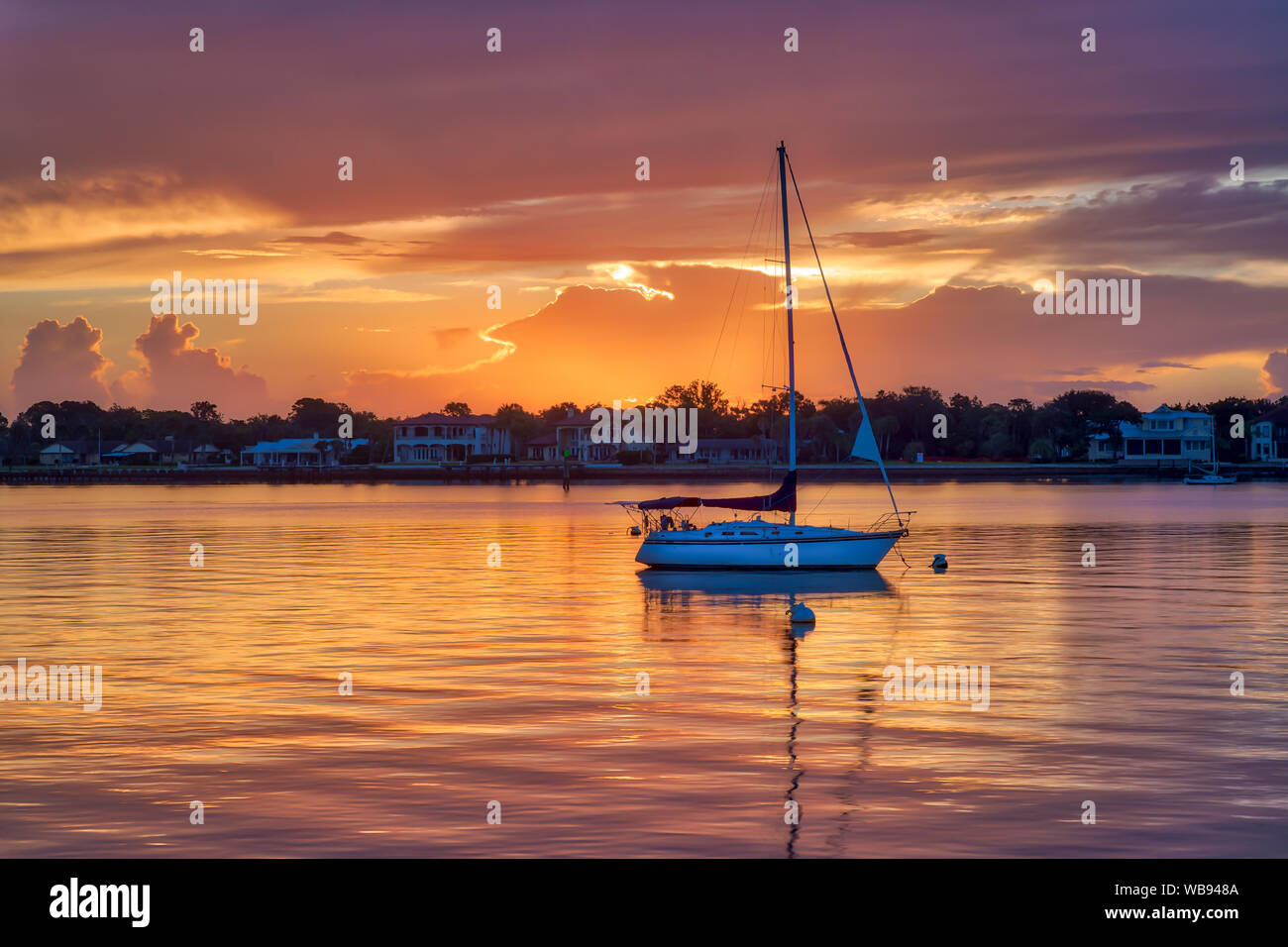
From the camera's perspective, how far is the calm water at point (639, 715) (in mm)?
15938

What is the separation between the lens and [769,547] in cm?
4997

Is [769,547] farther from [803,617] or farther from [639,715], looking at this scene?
[639,715]

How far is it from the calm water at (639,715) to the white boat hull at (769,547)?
3.06 ft

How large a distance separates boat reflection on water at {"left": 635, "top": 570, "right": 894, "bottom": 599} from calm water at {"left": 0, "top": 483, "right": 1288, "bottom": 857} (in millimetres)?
328

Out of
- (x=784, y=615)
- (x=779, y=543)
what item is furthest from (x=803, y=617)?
(x=779, y=543)

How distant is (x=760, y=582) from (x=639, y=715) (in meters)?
27.8

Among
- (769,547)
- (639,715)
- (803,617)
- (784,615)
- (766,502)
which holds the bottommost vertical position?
(639,715)

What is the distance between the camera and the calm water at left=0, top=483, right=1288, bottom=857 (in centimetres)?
1594

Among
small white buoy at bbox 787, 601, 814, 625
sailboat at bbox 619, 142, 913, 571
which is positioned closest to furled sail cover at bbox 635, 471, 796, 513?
sailboat at bbox 619, 142, 913, 571

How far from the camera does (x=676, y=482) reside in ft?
646

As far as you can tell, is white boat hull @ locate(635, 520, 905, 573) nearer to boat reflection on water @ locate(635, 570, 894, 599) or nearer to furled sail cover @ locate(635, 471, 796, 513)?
boat reflection on water @ locate(635, 570, 894, 599)

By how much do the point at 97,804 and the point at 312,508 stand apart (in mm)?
110164

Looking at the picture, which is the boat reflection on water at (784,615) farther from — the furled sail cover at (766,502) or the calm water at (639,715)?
→ the furled sail cover at (766,502)
